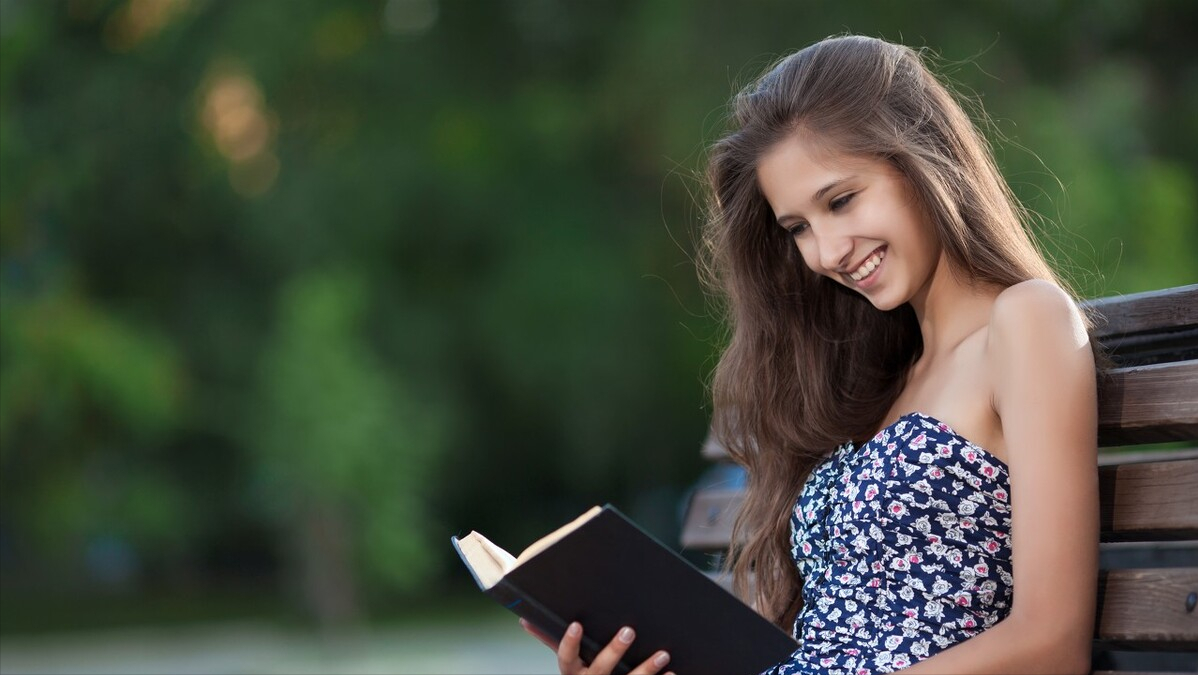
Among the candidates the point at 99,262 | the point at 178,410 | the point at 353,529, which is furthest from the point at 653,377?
the point at 99,262

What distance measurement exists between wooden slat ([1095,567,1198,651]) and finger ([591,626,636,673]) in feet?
2.28

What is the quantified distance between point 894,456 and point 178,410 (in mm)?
17012

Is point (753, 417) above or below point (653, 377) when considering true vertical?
below

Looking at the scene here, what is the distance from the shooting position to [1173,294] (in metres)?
2.30

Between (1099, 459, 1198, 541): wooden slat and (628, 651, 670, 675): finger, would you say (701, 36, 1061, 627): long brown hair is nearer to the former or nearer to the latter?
(1099, 459, 1198, 541): wooden slat

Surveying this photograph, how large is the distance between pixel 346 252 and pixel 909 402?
1613 cm

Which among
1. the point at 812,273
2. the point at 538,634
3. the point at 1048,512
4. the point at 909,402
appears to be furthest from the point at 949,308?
the point at 538,634

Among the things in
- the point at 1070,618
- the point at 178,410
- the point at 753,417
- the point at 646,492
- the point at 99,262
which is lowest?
the point at 1070,618

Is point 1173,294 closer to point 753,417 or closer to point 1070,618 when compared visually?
point 1070,618

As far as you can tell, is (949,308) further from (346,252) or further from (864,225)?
(346,252)

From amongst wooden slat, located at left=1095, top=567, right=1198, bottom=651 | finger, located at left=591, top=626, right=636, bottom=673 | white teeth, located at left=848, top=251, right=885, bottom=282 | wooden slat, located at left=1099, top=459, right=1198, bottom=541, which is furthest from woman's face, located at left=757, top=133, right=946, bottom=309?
finger, located at left=591, top=626, right=636, bottom=673

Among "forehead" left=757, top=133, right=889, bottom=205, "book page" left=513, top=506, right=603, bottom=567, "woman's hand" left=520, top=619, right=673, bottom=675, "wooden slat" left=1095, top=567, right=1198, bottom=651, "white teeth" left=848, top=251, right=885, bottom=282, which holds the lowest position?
"wooden slat" left=1095, top=567, right=1198, bottom=651

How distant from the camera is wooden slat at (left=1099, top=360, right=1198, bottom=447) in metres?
2.11

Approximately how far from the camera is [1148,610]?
215 cm
